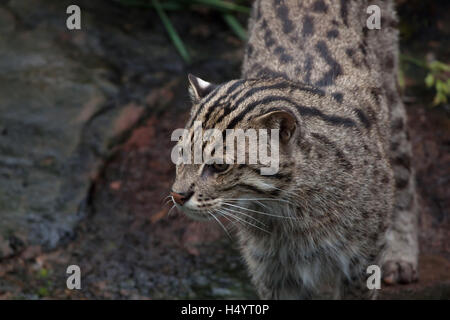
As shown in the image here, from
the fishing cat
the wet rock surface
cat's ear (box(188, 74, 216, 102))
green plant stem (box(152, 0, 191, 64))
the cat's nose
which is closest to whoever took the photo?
the cat's nose

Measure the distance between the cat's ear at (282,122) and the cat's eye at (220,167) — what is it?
41cm

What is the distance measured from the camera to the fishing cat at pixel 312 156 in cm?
516

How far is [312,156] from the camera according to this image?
212 inches

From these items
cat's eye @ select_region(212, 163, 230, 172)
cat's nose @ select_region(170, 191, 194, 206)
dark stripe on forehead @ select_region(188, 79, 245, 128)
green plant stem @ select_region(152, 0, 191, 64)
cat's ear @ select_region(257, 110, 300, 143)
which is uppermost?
green plant stem @ select_region(152, 0, 191, 64)

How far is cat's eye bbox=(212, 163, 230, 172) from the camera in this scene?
5020 mm

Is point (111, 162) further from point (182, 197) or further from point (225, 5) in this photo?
point (182, 197)

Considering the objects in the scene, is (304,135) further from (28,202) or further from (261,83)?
(28,202)

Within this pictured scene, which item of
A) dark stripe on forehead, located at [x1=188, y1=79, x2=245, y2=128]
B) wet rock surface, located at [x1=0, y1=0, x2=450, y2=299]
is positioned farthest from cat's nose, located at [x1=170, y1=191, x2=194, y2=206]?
wet rock surface, located at [x1=0, y1=0, x2=450, y2=299]

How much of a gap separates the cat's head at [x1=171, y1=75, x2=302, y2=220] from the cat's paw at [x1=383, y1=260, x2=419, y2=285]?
92.5 inches

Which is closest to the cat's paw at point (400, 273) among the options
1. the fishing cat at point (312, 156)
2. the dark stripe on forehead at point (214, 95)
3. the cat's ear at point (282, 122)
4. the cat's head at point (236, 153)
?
the fishing cat at point (312, 156)

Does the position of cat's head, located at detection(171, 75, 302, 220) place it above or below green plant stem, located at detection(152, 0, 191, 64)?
below

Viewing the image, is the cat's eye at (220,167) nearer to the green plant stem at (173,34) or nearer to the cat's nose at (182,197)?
the cat's nose at (182,197)

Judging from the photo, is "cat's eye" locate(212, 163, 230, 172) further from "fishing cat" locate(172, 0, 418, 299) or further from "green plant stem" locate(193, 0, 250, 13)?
"green plant stem" locate(193, 0, 250, 13)
